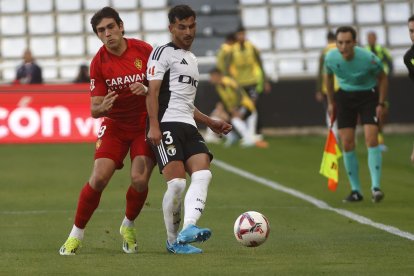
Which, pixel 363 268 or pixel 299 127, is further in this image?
pixel 299 127

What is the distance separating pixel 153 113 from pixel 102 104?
1.52ft

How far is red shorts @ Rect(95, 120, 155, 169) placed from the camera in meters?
9.55

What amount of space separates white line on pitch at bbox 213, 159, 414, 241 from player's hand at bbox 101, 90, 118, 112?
281 cm

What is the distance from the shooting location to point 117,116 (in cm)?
970

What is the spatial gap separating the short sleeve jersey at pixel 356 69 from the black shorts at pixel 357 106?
69 millimetres

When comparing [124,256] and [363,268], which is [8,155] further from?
[363,268]

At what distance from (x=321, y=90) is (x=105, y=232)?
478 inches

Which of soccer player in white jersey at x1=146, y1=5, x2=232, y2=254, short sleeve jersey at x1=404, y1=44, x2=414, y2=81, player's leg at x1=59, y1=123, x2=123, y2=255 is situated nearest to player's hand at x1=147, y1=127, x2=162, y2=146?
soccer player in white jersey at x1=146, y1=5, x2=232, y2=254

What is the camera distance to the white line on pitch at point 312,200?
10.9 metres

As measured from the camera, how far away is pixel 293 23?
32688 mm

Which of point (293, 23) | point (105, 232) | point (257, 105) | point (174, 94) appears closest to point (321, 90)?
point (257, 105)

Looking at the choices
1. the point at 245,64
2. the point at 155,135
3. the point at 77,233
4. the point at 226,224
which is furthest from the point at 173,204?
the point at 245,64

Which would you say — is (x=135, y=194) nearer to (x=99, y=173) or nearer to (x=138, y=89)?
(x=99, y=173)

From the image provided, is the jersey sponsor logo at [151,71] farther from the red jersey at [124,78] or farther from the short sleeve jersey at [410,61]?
the short sleeve jersey at [410,61]
